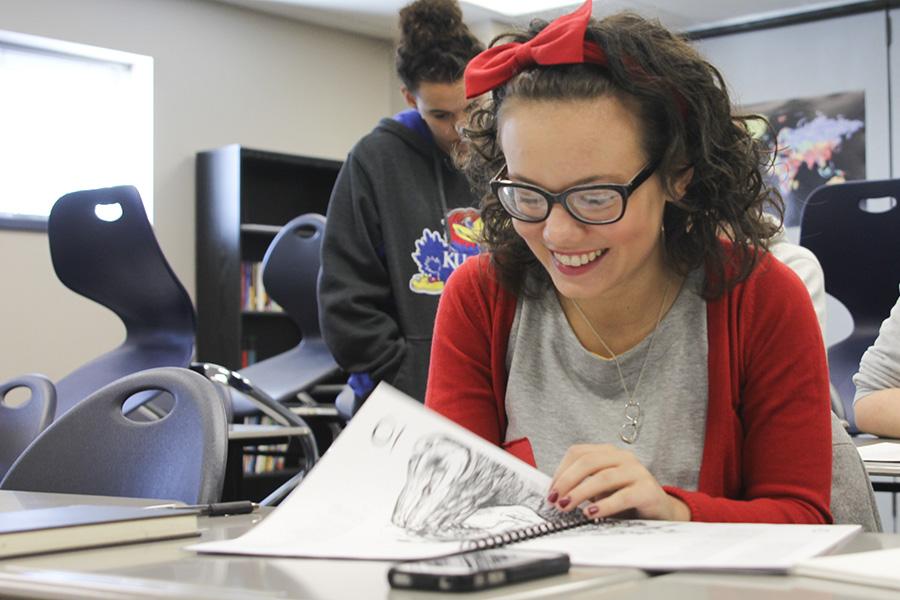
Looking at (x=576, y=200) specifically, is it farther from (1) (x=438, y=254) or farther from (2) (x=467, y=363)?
(1) (x=438, y=254)

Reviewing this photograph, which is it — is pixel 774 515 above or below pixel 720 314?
below

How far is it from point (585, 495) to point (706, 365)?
0.32m

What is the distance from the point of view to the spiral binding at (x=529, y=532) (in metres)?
0.84

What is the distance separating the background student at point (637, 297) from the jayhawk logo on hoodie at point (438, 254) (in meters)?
1.36

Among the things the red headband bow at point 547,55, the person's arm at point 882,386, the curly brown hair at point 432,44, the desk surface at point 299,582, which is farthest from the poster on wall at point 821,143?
the desk surface at point 299,582

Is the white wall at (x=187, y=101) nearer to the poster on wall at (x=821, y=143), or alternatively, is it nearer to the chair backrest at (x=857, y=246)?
the poster on wall at (x=821, y=143)

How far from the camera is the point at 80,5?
571 centimetres

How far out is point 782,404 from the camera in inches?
46.2

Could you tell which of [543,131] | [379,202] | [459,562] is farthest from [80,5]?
[459,562]

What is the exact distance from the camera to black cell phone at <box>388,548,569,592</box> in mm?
663

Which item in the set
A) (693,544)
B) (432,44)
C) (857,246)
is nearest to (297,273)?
(432,44)

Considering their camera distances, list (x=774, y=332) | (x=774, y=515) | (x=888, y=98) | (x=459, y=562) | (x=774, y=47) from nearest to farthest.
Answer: (x=459, y=562) → (x=774, y=515) → (x=774, y=332) → (x=888, y=98) → (x=774, y=47)

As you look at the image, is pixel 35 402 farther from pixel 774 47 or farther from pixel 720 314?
pixel 774 47

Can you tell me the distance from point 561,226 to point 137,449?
2.04 ft
